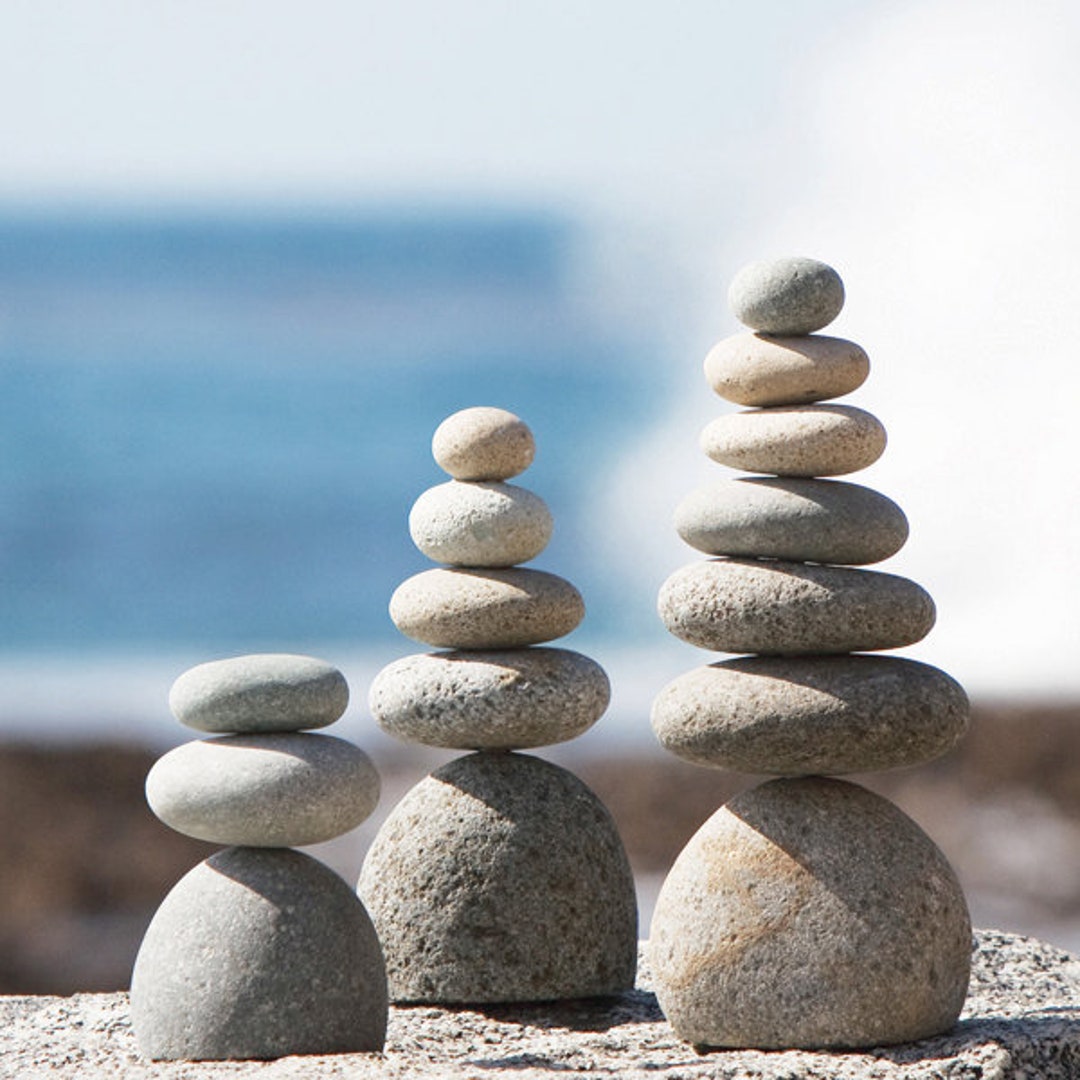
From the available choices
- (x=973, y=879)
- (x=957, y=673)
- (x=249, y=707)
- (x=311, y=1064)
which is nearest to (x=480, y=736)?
(x=249, y=707)

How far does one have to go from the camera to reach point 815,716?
448cm

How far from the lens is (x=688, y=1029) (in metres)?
4.62

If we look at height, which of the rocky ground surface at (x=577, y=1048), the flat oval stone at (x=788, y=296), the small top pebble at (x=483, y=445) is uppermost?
the flat oval stone at (x=788, y=296)

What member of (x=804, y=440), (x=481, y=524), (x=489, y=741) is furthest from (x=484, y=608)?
(x=804, y=440)

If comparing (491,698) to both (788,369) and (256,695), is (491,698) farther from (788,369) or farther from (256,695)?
(788,369)

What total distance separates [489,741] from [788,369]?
1442 millimetres

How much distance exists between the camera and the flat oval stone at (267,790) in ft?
14.9

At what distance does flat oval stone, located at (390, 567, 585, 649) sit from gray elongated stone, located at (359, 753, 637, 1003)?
0.44m

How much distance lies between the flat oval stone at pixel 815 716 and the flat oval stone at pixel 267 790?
2.68 ft

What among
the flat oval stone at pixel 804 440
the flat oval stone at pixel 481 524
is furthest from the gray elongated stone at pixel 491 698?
the flat oval stone at pixel 804 440

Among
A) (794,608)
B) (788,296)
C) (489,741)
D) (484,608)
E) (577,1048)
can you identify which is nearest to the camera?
(794,608)

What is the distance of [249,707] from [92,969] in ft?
17.5

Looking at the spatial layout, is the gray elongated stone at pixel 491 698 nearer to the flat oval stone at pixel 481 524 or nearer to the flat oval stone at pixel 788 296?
the flat oval stone at pixel 481 524

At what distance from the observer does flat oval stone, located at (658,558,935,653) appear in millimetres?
4559
